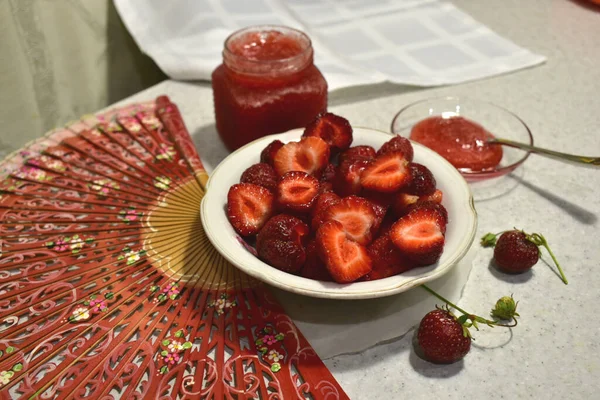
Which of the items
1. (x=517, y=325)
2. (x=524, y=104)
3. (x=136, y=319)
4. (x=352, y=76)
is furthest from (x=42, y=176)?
(x=524, y=104)

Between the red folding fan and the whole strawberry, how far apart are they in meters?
0.15

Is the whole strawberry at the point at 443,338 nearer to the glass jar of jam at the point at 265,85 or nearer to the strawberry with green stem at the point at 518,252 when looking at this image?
the strawberry with green stem at the point at 518,252

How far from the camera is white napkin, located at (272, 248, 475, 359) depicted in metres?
0.84

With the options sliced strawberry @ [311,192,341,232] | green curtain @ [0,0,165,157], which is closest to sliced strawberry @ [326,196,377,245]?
sliced strawberry @ [311,192,341,232]

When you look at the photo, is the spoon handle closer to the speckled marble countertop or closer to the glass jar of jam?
the speckled marble countertop

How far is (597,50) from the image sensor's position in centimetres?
172

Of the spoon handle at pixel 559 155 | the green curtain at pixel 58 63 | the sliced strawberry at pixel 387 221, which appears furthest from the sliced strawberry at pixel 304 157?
the green curtain at pixel 58 63

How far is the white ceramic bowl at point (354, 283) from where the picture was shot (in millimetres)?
786

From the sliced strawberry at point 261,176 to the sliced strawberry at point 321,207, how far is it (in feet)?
0.31

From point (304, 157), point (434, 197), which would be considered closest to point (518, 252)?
point (434, 197)

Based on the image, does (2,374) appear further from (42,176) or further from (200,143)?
(200,143)

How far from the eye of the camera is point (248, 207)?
918 mm

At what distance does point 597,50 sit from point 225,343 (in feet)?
4.99

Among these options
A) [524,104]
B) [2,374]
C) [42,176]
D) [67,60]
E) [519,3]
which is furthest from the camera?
[519,3]
